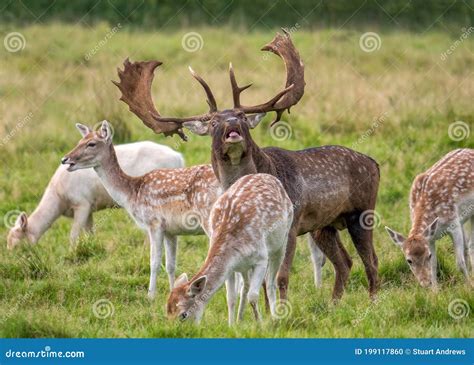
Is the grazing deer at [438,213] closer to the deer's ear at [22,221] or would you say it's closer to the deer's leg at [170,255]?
the deer's leg at [170,255]

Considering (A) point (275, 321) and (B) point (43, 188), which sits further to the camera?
(B) point (43, 188)

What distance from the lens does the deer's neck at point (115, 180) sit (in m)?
11.0

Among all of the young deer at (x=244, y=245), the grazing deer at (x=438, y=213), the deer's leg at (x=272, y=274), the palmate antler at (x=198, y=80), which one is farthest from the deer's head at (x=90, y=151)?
the grazing deer at (x=438, y=213)

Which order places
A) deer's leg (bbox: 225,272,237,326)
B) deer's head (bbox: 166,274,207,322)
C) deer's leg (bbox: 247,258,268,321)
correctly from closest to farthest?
deer's head (bbox: 166,274,207,322), deer's leg (bbox: 247,258,268,321), deer's leg (bbox: 225,272,237,326)

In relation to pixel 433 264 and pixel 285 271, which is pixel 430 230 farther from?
pixel 285 271

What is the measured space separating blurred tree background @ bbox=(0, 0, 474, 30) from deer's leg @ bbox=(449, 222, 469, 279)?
10547 millimetres

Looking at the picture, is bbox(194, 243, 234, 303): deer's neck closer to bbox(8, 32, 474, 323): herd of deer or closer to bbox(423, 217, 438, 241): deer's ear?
bbox(8, 32, 474, 323): herd of deer

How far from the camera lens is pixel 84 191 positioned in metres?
12.7

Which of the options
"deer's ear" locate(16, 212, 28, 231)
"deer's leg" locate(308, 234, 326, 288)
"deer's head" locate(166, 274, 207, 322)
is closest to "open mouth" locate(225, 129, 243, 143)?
"deer's head" locate(166, 274, 207, 322)

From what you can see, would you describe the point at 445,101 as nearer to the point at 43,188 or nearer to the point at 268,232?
the point at 43,188

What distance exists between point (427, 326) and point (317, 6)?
589 inches

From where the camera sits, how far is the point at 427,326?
28.7 ft

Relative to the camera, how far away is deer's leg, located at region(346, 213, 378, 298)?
33.7 feet

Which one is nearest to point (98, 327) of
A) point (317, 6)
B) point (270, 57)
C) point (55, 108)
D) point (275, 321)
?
point (275, 321)
